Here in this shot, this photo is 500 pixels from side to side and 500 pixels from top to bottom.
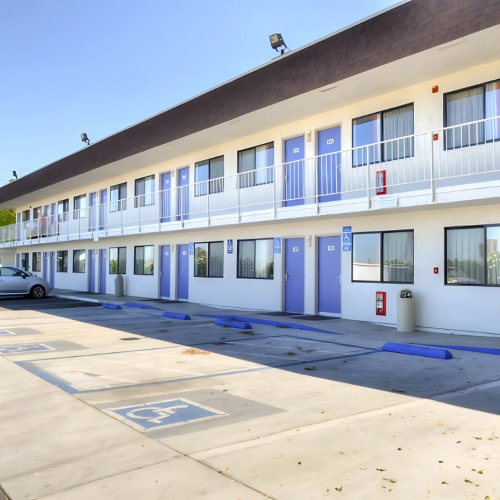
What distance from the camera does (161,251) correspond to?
23688 mm

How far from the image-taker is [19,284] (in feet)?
83.7

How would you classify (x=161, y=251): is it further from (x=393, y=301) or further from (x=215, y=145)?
(x=393, y=301)

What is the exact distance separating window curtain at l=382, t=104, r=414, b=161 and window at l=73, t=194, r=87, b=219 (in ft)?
63.6

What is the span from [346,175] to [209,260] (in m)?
→ 7.78

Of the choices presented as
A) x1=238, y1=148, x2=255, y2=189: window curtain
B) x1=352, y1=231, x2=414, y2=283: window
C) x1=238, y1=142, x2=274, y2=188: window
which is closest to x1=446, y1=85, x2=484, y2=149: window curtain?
x1=352, y1=231, x2=414, y2=283: window

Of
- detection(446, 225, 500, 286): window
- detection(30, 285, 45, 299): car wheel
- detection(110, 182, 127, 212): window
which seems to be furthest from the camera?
detection(110, 182, 127, 212): window

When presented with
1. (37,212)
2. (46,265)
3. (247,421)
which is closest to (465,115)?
(247,421)

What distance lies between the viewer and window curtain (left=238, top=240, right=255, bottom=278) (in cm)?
1859

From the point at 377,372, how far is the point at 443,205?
5.23 meters

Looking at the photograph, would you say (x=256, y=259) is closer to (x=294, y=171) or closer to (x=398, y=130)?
(x=294, y=171)

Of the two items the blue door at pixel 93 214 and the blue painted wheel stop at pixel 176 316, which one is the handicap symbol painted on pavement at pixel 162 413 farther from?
the blue door at pixel 93 214

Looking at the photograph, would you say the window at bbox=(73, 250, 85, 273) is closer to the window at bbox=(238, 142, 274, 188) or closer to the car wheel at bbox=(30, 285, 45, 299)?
the car wheel at bbox=(30, 285, 45, 299)

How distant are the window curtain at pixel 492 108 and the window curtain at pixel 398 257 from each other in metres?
3.10

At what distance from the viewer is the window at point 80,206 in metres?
29.5
